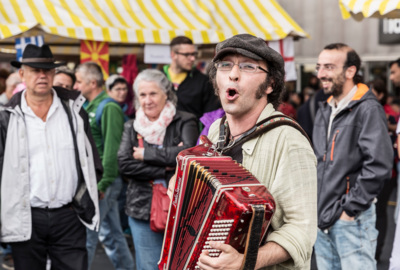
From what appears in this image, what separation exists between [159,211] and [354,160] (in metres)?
1.40

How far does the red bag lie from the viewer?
168 inches

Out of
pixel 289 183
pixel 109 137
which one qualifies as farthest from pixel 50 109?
pixel 289 183

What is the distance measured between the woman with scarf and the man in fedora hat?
320mm

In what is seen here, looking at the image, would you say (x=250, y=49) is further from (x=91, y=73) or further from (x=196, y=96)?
(x=91, y=73)

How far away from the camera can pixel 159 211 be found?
4.28 metres

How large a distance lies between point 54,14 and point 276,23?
3204 millimetres

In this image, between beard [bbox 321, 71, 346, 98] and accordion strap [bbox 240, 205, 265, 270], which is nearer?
accordion strap [bbox 240, 205, 265, 270]

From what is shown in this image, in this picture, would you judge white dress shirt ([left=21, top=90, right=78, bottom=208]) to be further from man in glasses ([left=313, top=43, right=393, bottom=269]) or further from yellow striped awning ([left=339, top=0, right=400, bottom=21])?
yellow striped awning ([left=339, top=0, right=400, bottom=21])

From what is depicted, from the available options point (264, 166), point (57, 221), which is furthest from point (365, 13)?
point (264, 166)

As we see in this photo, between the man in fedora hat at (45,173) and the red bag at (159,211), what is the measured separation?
54 cm

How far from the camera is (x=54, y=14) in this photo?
757 centimetres

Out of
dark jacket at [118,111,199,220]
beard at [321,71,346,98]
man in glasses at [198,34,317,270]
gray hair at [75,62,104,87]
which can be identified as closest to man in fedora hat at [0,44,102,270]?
dark jacket at [118,111,199,220]

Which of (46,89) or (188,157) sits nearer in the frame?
(188,157)

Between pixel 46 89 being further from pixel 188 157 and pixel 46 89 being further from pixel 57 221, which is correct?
pixel 188 157
